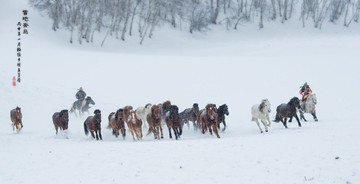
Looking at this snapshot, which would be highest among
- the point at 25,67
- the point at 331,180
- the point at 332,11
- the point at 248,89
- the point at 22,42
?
the point at 332,11

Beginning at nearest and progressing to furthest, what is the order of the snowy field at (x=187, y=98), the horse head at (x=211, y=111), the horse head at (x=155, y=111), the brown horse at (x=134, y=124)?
the snowy field at (x=187, y=98), the horse head at (x=211, y=111), the horse head at (x=155, y=111), the brown horse at (x=134, y=124)

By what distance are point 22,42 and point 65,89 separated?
17847 millimetres

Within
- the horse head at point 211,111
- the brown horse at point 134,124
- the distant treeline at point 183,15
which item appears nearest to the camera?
the horse head at point 211,111

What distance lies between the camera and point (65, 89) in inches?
1071

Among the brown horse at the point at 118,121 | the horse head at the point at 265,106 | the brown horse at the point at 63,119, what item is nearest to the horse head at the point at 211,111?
the horse head at the point at 265,106

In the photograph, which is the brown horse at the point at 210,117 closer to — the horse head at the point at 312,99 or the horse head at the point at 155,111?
the horse head at the point at 155,111

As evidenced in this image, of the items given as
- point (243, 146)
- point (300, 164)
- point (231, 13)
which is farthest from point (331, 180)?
point (231, 13)

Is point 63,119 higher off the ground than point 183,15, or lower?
lower

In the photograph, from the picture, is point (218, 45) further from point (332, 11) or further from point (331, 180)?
point (331, 180)

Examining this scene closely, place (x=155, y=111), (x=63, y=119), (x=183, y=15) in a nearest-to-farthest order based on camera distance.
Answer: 1. (x=155, y=111)
2. (x=63, y=119)
3. (x=183, y=15)

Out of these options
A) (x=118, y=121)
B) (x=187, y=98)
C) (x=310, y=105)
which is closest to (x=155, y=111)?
(x=118, y=121)

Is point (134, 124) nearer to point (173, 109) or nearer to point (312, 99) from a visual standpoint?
point (173, 109)

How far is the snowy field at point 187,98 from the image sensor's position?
979 cm

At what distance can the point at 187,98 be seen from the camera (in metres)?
26.7
